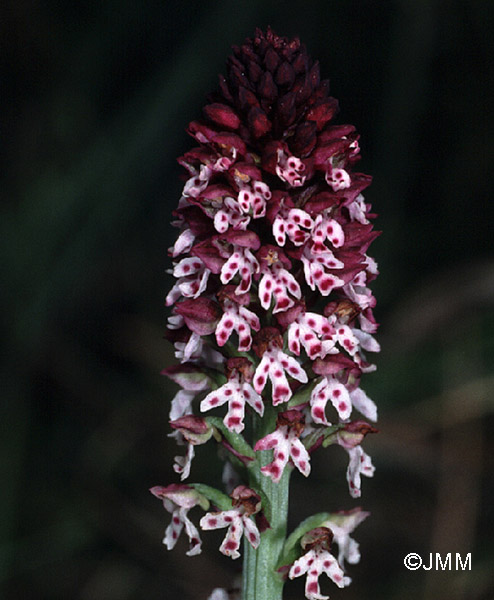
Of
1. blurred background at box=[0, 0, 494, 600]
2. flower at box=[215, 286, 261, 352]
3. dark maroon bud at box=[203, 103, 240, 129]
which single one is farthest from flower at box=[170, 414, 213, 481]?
blurred background at box=[0, 0, 494, 600]

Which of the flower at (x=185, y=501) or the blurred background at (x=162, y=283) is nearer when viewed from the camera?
the flower at (x=185, y=501)

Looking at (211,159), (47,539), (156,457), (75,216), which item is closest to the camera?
(211,159)

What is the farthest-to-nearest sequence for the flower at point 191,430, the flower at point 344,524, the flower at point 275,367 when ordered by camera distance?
the flower at point 344,524 → the flower at point 191,430 → the flower at point 275,367

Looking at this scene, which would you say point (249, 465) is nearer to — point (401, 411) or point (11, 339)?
point (401, 411)

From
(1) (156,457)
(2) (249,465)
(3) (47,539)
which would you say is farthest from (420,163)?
(2) (249,465)

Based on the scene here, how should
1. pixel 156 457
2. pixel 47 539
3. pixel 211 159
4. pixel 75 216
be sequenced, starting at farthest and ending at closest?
pixel 156 457 < pixel 75 216 < pixel 47 539 < pixel 211 159

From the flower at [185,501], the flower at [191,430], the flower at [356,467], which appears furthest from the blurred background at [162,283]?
the flower at [191,430]

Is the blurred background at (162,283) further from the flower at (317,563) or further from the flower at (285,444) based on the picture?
the flower at (285,444)

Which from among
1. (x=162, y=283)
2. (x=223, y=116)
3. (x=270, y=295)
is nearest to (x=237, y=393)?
(x=270, y=295)
